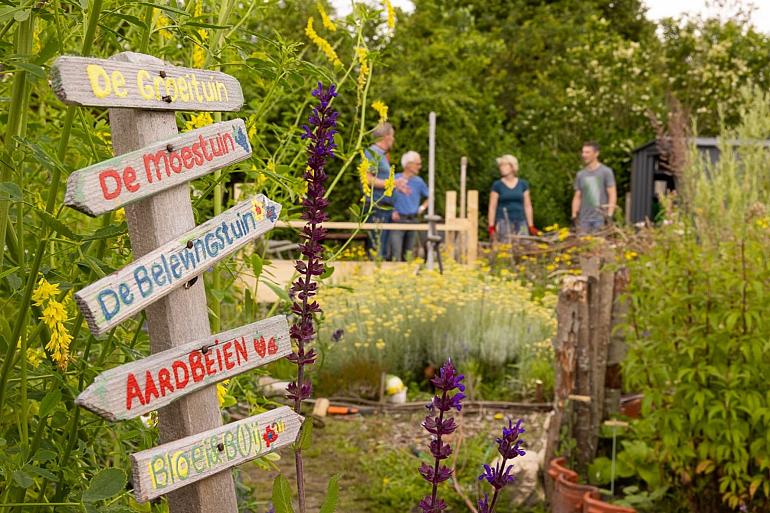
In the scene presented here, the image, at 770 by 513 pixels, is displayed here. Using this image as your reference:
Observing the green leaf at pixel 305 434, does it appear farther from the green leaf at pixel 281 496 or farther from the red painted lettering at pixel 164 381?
the red painted lettering at pixel 164 381

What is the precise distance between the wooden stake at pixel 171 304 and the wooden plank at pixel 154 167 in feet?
0.11

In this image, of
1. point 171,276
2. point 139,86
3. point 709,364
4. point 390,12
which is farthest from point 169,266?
point 709,364

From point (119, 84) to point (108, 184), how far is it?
16cm

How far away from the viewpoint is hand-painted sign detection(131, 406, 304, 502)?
65.1 inches

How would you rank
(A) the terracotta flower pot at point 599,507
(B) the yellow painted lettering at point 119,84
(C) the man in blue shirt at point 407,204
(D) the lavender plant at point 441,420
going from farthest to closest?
1. (C) the man in blue shirt at point 407,204
2. (A) the terracotta flower pot at point 599,507
3. (B) the yellow painted lettering at point 119,84
4. (D) the lavender plant at point 441,420

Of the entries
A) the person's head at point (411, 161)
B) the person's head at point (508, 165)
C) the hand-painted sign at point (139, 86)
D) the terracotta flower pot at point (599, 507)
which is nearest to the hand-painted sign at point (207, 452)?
the hand-painted sign at point (139, 86)

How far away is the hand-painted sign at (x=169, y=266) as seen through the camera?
1.54 meters

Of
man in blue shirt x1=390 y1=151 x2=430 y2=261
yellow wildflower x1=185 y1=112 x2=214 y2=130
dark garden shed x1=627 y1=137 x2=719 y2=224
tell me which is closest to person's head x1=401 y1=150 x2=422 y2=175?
man in blue shirt x1=390 y1=151 x2=430 y2=261

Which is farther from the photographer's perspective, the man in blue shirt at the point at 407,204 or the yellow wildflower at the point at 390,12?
the man in blue shirt at the point at 407,204

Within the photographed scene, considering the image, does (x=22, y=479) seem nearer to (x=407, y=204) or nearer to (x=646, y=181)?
(x=407, y=204)

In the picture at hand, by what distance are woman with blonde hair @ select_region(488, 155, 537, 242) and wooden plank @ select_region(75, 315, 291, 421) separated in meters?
10.3

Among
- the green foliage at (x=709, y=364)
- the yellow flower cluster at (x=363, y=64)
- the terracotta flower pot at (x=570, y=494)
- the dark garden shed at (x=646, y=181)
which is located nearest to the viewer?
the yellow flower cluster at (x=363, y=64)

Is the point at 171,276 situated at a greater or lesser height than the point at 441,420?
greater

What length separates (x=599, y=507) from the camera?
14.0 feet
